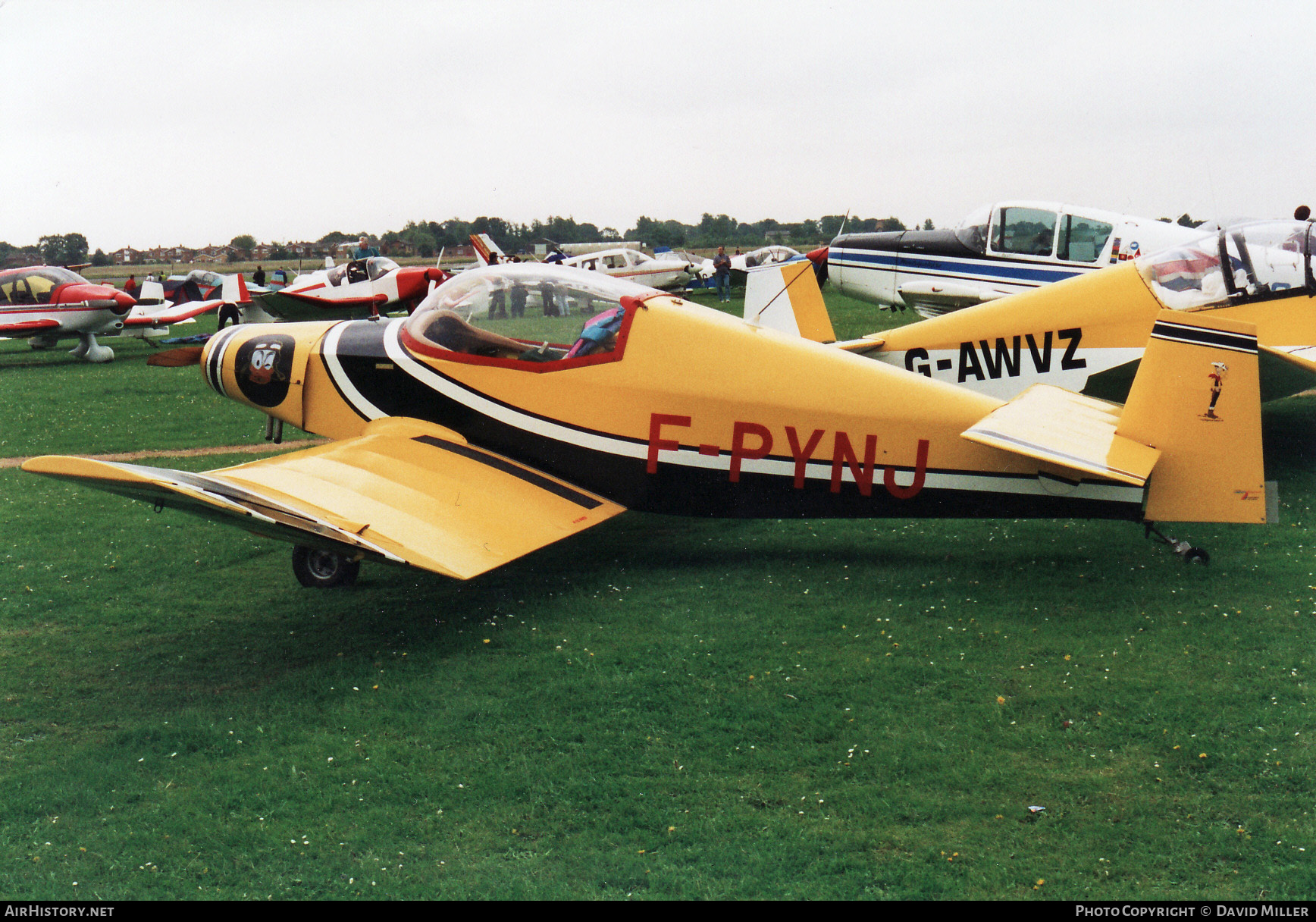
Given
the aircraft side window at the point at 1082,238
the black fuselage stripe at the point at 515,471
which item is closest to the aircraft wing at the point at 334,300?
the aircraft side window at the point at 1082,238

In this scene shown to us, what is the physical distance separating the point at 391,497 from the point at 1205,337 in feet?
15.4

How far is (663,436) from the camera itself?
658 cm

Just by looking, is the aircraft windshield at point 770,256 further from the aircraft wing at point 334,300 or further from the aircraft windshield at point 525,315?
the aircraft windshield at point 525,315

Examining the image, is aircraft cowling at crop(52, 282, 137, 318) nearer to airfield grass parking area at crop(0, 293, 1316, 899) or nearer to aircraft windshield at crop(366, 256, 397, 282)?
aircraft windshield at crop(366, 256, 397, 282)

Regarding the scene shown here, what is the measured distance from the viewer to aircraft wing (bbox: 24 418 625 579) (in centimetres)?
480

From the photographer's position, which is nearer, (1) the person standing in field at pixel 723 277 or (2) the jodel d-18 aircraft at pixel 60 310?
(2) the jodel d-18 aircraft at pixel 60 310

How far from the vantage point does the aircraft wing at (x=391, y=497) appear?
480 cm

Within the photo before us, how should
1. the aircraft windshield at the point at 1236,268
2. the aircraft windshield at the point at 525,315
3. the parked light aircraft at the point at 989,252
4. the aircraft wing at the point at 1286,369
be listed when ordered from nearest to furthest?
1. the aircraft windshield at the point at 525,315
2. the aircraft wing at the point at 1286,369
3. the aircraft windshield at the point at 1236,268
4. the parked light aircraft at the point at 989,252

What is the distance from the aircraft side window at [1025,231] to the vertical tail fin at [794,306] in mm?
4755

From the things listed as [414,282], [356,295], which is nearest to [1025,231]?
[414,282]

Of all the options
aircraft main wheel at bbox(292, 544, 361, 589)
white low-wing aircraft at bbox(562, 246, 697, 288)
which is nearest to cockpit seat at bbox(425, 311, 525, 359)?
aircraft main wheel at bbox(292, 544, 361, 589)
